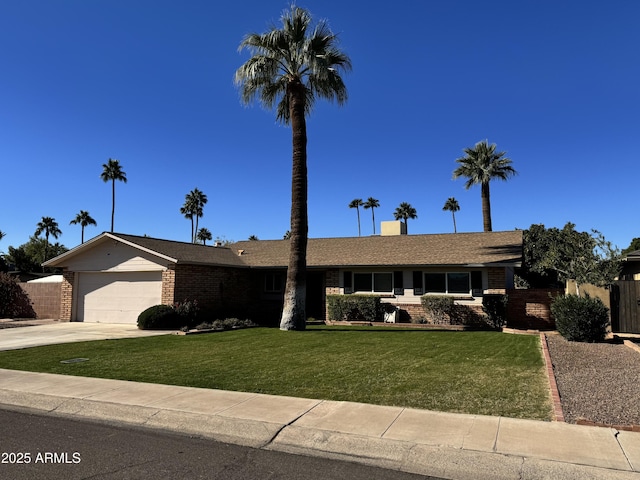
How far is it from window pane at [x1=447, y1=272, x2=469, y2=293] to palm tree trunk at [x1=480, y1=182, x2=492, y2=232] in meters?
13.5

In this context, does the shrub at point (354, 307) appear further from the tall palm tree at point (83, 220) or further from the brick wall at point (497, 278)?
the tall palm tree at point (83, 220)

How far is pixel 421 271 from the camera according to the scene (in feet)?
72.2

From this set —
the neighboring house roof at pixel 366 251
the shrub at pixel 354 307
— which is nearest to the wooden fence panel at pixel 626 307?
the neighboring house roof at pixel 366 251

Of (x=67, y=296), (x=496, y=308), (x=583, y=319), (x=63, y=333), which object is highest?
(x=67, y=296)

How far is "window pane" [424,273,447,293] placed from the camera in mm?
21591

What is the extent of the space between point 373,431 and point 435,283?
654 inches

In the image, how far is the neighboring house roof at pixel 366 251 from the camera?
21.0 m

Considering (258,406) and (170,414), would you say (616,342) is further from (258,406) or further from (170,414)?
(170,414)

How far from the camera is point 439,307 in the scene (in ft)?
68.1

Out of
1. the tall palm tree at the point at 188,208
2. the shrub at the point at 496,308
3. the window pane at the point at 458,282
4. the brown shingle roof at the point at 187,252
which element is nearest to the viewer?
the shrub at the point at 496,308

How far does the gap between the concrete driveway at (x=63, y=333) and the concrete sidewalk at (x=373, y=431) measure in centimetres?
751

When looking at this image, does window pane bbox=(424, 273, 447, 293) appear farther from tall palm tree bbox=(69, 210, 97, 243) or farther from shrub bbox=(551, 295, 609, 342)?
tall palm tree bbox=(69, 210, 97, 243)

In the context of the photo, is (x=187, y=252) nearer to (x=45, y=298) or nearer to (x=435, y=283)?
(x=45, y=298)

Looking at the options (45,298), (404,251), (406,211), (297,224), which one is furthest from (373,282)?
(406,211)
